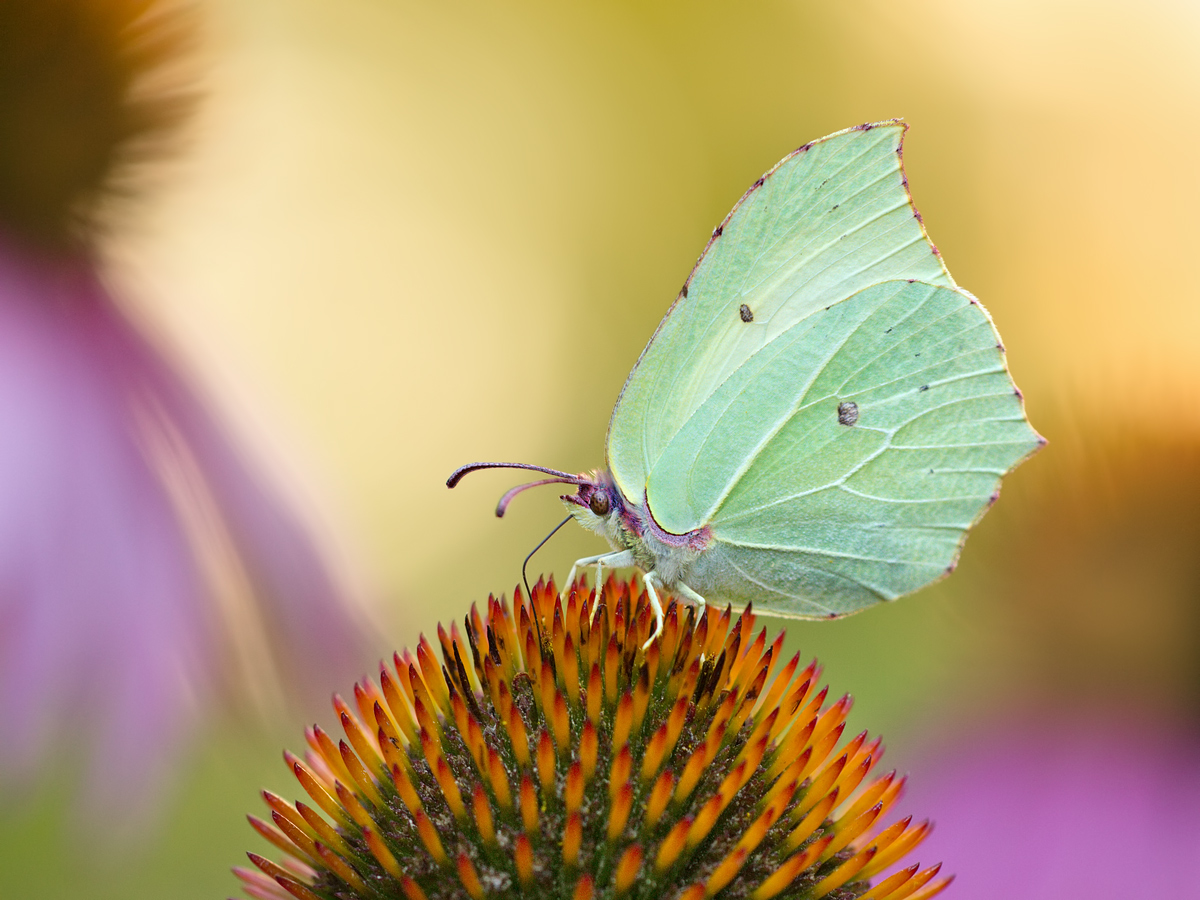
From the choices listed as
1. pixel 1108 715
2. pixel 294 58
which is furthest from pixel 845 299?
pixel 294 58

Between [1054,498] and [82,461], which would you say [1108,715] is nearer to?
[1054,498]

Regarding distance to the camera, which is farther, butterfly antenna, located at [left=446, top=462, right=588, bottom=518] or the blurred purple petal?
the blurred purple petal

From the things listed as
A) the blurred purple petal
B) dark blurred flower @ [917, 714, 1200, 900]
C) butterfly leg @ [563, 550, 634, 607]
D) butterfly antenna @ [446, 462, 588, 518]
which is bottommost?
dark blurred flower @ [917, 714, 1200, 900]

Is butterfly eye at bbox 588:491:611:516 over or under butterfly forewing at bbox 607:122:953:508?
under

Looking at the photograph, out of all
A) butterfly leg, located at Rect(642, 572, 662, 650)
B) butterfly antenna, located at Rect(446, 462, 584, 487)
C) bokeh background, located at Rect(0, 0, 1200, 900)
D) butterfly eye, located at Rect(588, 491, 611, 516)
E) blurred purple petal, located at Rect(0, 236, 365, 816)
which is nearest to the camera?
butterfly leg, located at Rect(642, 572, 662, 650)

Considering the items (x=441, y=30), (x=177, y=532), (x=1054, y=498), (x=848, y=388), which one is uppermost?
(x=441, y=30)

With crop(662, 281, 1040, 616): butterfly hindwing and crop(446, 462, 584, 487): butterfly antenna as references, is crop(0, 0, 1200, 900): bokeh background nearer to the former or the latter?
crop(446, 462, 584, 487): butterfly antenna

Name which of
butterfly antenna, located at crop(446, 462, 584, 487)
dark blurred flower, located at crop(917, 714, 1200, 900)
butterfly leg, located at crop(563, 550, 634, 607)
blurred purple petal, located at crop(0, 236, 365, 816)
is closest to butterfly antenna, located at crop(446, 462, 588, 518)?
butterfly antenna, located at crop(446, 462, 584, 487)
